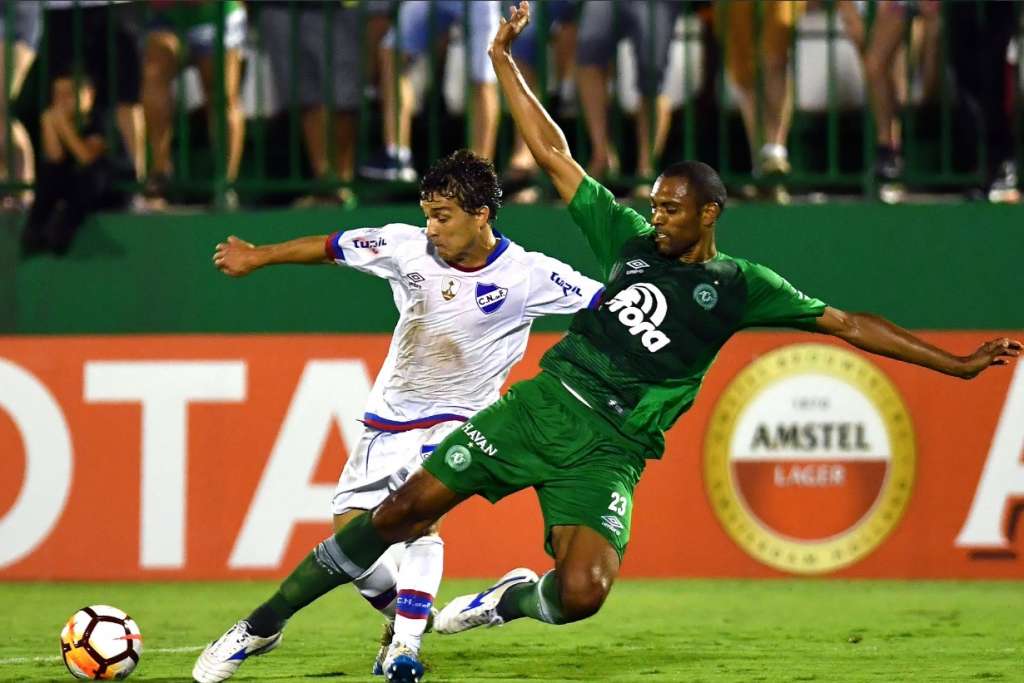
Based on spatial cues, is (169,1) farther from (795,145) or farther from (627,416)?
(627,416)

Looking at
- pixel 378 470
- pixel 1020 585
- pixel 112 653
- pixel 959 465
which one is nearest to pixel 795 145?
pixel 959 465

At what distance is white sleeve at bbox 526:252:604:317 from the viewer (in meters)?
6.64

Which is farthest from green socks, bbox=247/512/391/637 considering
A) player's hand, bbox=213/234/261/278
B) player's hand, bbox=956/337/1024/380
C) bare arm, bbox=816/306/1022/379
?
player's hand, bbox=956/337/1024/380

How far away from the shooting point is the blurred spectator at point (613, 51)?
33.2 ft

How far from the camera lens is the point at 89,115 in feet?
33.5

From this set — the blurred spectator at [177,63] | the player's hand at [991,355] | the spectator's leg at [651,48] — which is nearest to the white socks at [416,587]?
the player's hand at [991,355]

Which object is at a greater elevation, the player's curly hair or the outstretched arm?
the outstretched arm

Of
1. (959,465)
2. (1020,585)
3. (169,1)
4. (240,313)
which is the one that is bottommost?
(1020,585)

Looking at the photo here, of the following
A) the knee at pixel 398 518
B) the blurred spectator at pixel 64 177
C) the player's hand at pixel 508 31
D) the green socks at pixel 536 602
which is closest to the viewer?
the knee at pixel 398 518

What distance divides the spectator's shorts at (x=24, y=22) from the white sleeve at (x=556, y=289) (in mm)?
4769

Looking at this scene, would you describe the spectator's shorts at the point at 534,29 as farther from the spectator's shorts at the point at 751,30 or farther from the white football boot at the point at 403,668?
the white football boot at the point at 403,668

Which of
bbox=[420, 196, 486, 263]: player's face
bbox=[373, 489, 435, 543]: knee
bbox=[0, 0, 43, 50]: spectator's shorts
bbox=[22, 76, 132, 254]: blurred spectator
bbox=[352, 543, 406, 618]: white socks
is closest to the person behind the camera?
bbox=[373, 489, 435, 543]: knee

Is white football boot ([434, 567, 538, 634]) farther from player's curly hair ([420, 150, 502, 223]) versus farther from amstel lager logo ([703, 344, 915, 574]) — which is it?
amstel lager logo ([703, 344, 915, 574])

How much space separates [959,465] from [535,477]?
4075mm
